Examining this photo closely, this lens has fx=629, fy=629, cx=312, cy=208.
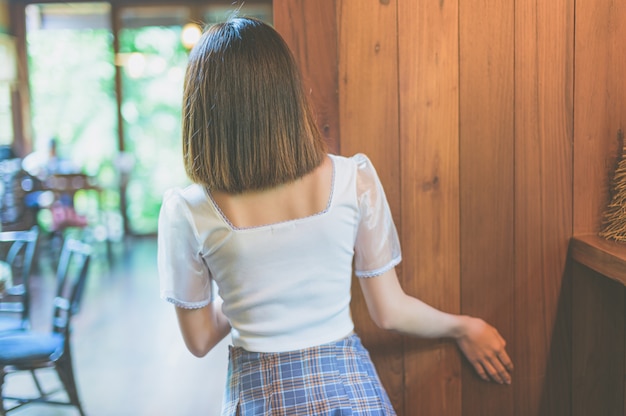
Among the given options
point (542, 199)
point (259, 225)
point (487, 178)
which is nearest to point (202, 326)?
point (259, 225)

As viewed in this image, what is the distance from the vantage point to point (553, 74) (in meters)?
1.51

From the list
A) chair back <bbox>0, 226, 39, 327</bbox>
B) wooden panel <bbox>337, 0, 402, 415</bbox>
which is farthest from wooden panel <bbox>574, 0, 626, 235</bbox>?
chair back <bbox>0, 226, 39, 327</bbox>

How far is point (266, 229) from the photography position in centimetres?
107

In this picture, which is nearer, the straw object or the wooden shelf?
the wooden shelf

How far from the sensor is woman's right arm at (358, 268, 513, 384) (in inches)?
50.9

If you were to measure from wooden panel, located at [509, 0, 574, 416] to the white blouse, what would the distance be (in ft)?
1.83

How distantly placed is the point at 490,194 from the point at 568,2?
1.60 ft

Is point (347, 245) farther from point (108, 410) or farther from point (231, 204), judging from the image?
point (108, 410)

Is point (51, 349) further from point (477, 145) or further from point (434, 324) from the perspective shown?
point (477, 145)

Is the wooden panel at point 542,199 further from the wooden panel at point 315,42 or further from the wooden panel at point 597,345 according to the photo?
the wooden panel at point 315,42

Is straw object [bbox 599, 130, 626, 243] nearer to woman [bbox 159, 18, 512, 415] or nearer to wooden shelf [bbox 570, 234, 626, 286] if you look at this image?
wooden shelf [bbox 570, 234, 626, 286]

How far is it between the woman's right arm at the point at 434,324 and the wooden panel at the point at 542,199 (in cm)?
8

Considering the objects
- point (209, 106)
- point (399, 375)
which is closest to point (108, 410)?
point (399, 375)

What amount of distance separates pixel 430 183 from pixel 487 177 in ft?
0.46
